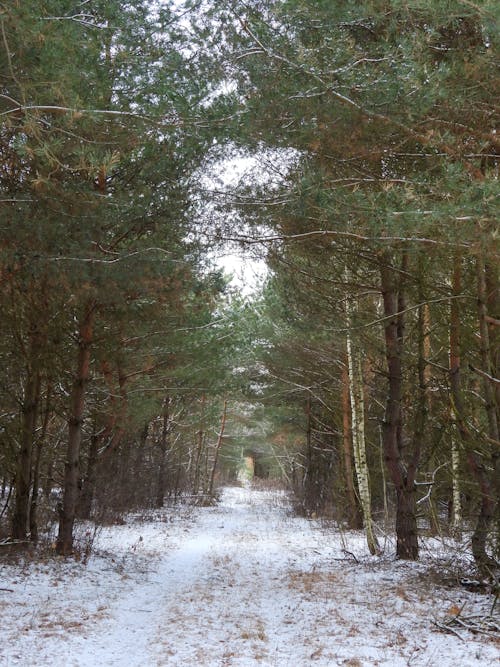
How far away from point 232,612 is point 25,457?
4.45m

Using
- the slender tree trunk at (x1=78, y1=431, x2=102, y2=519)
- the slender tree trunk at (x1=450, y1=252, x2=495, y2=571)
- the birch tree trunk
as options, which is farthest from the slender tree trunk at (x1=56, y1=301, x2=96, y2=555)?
the slender tree trunk at (x1=450, y1=252, x2=495, y2=571)

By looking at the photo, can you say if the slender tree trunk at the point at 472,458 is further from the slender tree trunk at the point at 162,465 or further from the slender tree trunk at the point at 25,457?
the slender tree trunk at the point at 162,465

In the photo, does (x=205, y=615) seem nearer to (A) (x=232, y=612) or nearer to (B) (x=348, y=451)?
(A) (x=232, y=612)

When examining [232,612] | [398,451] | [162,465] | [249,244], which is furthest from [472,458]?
[162,465]

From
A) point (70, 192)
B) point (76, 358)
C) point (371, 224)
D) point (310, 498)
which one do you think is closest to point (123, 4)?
point (70, 192)

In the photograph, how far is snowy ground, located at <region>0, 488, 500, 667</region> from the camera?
15.3ft

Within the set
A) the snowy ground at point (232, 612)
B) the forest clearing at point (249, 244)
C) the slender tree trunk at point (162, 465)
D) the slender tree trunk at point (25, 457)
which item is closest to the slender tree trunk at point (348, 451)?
the snowy ground at point (232, 612)

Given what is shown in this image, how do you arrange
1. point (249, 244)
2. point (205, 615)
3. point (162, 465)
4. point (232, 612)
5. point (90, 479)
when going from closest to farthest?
1. point (205, 615)
2. point (232, 612)
3. point (249, 244)
4. point (90, 479)
5. point (162, 465)

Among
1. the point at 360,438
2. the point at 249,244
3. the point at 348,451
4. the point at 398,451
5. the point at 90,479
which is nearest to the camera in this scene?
the point at 249,244

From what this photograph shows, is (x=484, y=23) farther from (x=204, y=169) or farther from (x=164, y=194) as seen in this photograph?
(x=164, y=194)

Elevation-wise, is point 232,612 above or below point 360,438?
below

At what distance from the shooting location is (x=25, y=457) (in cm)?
909

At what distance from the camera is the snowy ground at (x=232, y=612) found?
4672 millimetres

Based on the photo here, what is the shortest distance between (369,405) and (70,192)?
33.9 feet
